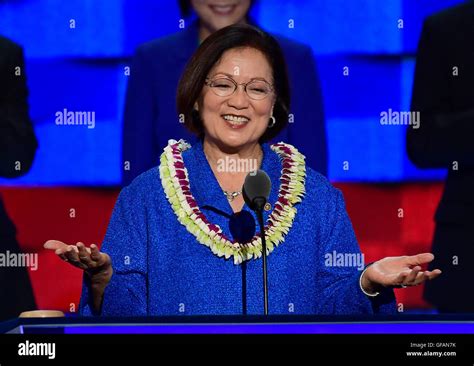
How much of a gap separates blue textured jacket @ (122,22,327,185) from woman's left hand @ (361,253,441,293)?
1598 millimetres

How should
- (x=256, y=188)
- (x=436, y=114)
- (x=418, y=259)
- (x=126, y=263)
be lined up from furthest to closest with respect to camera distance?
(x=436, y=114), (x=126, y=263), (x=256, y=188), (x=418, y=259)

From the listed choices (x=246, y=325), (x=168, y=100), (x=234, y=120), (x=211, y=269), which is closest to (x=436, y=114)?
(x=168, y=100)

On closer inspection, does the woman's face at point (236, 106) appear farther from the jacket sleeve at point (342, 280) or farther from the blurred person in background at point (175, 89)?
the blurred person in background at point (175, 89)

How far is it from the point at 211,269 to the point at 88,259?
487mm

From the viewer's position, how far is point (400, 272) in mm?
2410

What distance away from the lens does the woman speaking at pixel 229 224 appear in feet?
9.16

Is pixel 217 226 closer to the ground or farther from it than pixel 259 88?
closer to the ground

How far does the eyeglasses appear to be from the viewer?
9.96ft

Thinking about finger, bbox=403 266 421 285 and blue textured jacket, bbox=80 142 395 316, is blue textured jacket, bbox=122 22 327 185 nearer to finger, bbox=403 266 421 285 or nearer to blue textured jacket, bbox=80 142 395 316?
blue textured jacket, bbox=80 142 395 316

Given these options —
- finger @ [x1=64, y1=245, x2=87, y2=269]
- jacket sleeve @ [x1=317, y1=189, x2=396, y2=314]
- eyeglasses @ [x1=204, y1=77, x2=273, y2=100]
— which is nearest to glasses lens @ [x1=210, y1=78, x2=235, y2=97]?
eyeglasses @ [x1=204, y1=77, x2=273, y2=100]

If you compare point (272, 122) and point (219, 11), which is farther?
point (219, 11)
